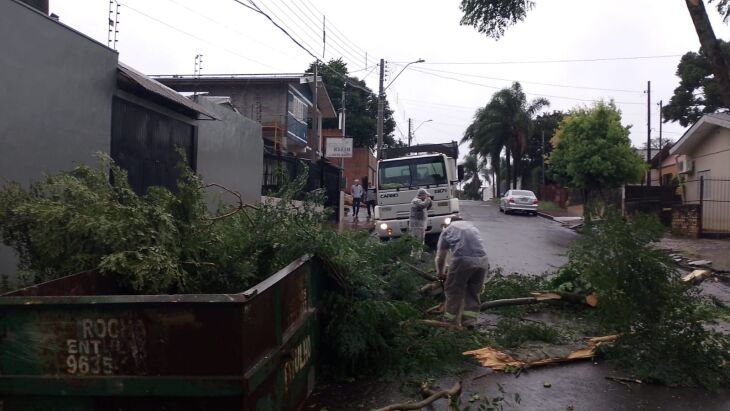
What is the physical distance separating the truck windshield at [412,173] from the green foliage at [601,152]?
16.6 meters

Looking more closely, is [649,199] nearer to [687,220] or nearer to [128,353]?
[687,220]

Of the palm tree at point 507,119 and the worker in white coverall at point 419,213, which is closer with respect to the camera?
the worker in white coverall at point 419,213

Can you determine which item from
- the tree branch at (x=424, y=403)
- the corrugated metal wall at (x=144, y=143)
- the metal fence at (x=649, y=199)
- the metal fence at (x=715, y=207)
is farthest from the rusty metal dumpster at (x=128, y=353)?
the metal fence at (x=649, y=199)

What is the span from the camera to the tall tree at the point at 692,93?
38.9 meters

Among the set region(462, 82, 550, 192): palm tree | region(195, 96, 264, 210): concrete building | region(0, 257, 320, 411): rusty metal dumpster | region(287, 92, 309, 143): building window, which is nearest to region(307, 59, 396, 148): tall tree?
region(462, 82, 550, 192): palm tree

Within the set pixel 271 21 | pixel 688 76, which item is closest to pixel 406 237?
pixel 271 21

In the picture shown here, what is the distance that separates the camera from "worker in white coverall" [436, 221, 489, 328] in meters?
6.92

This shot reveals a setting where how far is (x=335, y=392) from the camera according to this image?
5.01 metres

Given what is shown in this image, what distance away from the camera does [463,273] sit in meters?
6.95

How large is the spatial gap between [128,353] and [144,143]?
27.3 ft

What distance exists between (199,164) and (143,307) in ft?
35.8

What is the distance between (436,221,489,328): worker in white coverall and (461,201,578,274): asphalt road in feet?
6.62

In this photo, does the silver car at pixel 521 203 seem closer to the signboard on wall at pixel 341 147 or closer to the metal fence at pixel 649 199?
the metal fence at pixel 649 199

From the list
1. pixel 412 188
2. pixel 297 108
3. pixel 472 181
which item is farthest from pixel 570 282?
pixel 472 181
